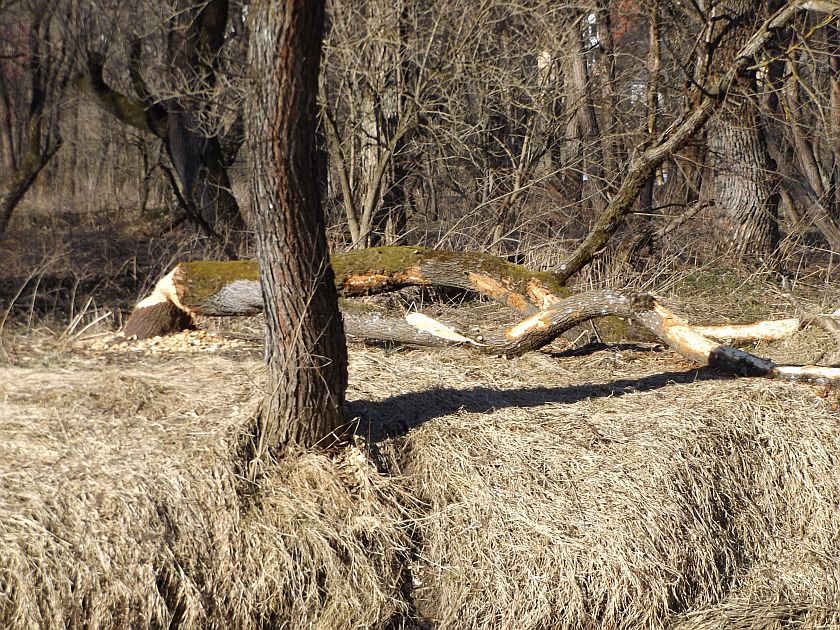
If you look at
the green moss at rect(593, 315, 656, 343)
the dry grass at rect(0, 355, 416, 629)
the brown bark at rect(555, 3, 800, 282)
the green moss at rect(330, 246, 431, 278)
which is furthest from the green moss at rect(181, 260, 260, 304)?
the green moss at rect(593, 315, 656, 343)

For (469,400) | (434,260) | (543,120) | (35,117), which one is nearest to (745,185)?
(543,120)

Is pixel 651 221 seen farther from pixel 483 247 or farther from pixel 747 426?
pixel 747 426

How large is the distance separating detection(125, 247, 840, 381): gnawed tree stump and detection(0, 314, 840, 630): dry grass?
29.9 inches

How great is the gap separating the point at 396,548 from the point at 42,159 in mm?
9466

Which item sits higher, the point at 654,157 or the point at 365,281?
the point at 654,157

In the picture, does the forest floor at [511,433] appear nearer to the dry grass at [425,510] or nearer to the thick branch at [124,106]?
the dry grass at [425,510]

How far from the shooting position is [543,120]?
898 centimetres

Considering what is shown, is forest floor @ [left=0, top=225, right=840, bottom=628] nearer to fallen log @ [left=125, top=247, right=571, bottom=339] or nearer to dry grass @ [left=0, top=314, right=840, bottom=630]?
dry grass @ [left=0, top=314, right=840, bottom=630]

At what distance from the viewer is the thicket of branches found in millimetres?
7992

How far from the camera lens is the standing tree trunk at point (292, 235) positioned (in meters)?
3.86

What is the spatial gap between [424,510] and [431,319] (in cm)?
234

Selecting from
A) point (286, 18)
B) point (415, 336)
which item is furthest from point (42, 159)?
point (286, 18)

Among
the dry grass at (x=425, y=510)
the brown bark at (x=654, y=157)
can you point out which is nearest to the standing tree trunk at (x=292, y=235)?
the dry grass at (x=425, y=510)

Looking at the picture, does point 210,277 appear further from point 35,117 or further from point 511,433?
point 35,117
